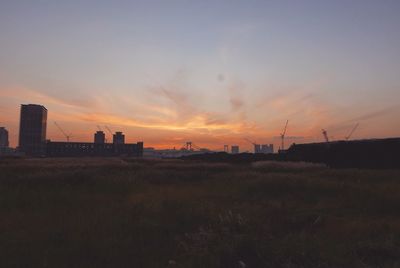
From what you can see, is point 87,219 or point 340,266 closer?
point 340,266

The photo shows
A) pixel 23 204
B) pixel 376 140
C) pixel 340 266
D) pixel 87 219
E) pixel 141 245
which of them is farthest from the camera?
pixel 376 140

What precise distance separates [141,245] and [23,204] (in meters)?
9.42

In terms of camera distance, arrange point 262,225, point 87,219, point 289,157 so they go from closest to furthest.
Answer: point 262,225
point 87,219
point 289,157

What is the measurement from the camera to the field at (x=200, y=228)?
9.88 m

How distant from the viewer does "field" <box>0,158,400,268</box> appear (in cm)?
988

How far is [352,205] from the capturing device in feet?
62.5

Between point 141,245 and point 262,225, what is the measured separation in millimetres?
4278

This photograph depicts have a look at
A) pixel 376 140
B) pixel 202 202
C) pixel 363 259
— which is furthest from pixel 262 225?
pixel 376 140

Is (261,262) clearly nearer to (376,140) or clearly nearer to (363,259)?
(363,259)

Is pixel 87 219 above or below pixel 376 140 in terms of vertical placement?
below

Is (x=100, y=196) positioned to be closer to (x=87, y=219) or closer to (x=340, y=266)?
(x=87, y=219)

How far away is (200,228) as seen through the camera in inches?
486

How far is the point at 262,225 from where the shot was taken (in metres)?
13.6

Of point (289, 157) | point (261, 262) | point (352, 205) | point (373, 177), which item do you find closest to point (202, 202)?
point (352, 205)
